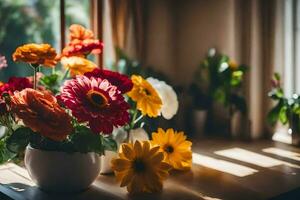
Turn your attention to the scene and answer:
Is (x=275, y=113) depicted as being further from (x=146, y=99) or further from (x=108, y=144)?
(x=108, y=144)

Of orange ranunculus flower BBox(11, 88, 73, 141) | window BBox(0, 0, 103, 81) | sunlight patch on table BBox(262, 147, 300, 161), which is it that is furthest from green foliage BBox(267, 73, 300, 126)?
orange ranunculus flower BBox(11, 88, 73, 141)

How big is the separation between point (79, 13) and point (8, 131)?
57.4 inches

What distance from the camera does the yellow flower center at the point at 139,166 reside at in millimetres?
1219

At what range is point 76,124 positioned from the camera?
117 centimetres

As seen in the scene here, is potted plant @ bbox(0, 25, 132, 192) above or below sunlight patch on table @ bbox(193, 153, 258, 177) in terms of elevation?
above

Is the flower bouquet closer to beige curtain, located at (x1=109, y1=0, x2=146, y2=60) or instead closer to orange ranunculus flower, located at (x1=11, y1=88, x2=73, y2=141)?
orange ranunculus flower, located at (x1=11, y1=88, x2=73, y2=141)

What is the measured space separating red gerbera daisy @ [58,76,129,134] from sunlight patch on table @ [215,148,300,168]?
807 millimetres

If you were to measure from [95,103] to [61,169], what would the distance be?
23cm

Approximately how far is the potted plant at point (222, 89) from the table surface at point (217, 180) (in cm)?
41

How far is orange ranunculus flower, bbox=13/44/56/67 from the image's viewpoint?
121 cm

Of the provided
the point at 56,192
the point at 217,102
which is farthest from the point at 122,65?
the point at 56,192

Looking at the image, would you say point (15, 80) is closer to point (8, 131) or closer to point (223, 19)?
point (8, 131)

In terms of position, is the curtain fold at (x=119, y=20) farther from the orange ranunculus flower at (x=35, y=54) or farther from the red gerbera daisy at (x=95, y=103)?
the red gerbera daisy at (x=95, y=103)

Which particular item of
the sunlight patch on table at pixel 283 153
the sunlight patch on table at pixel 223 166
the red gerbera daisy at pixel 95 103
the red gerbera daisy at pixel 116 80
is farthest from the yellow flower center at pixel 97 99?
the sunlight patch on table at pixel 283 153
